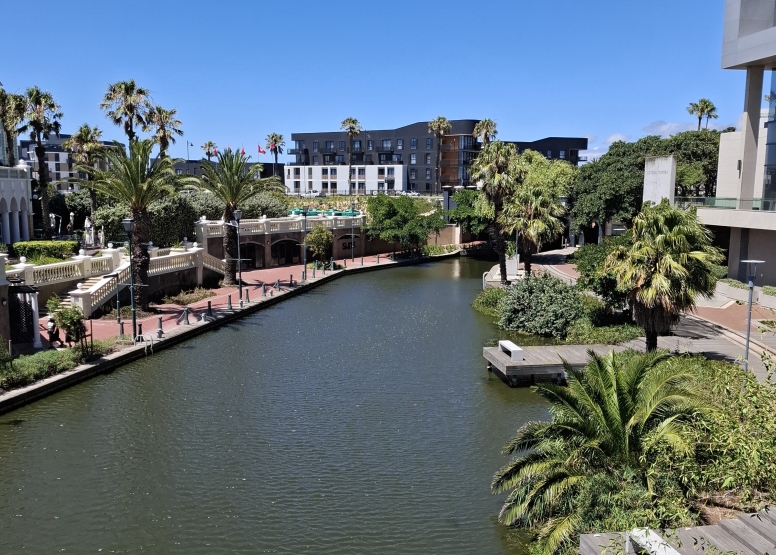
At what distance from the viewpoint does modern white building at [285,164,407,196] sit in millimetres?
116688

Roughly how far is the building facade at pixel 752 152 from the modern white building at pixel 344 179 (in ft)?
251

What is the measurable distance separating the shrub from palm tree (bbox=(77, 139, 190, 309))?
58.4 feet

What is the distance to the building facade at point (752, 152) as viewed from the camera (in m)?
37.5

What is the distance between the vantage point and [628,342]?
28.2 m

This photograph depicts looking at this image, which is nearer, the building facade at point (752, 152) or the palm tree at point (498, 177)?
the building facade at point (752, 152)

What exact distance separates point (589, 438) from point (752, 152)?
111 ft

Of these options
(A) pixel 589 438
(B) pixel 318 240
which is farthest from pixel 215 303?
(A) pixel 589 438

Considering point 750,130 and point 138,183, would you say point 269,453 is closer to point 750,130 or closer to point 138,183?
point 138,183

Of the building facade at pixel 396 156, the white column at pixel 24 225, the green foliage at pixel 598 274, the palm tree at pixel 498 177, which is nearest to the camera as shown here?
the green foliage at pixel 598 274

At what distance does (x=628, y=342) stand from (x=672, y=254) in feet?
22.6

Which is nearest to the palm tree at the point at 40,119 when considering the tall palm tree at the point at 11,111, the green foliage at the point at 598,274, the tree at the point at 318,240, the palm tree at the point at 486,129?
the tall palm tree at the point at 11,111

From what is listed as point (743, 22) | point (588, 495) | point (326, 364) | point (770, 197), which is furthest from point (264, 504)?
point (743, 22)

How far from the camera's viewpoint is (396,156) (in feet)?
394

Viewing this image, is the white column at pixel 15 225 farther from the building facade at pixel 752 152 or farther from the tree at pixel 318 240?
the building facade at pixel 752 152
